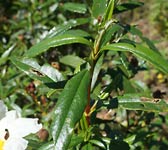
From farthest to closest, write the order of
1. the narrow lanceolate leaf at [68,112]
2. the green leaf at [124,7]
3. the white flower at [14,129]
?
the green leaf at [124,7] → the white flower at [14,129] → the narrow lanceolate leaf at [68,112]

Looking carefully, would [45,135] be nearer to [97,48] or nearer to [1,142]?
[1,142]

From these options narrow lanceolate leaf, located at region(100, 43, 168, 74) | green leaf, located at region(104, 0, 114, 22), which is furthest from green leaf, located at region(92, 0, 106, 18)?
narrow lanceolate leaf, located at region(100, 43, 168, 74)

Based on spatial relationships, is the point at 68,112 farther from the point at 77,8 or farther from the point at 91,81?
the point at 77,8

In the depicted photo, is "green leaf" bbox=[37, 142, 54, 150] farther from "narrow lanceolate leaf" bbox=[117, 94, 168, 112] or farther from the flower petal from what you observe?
"narrow lanceolate leaf" bbox=[117, 94, 168, 112]

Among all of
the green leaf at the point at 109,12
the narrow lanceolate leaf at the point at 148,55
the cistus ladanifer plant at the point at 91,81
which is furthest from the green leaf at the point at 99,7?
the narrow lanceolate leaf at the point at 148,55

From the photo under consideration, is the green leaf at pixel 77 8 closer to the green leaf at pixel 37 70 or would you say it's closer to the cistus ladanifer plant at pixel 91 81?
the cistus ladanifer plant at pixel 91 81

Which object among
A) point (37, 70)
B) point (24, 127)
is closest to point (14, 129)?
point (24, 127)

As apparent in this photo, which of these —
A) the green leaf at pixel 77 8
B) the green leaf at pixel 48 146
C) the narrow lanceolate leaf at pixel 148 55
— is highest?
the green leaf at pixel 77 8

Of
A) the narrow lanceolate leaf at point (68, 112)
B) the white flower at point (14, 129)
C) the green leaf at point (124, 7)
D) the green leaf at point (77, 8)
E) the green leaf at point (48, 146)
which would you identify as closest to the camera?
the narrow lanceolate leaf at point (68, 112)
